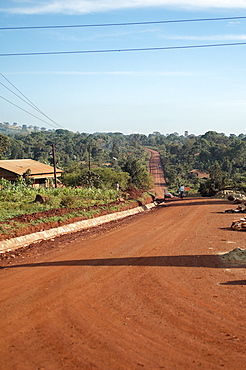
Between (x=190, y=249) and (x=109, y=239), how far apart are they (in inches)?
163

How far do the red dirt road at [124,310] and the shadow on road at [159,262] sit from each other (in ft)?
0.10

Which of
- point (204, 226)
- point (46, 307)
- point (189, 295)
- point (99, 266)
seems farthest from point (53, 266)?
point (204, 226)

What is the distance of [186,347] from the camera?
20.4ft

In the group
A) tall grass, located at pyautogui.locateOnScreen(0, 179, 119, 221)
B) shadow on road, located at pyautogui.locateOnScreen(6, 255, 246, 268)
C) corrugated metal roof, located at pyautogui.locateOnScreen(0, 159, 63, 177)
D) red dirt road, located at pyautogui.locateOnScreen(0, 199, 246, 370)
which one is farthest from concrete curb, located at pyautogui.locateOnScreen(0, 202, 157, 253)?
corrugated metal roof, located at pyautogui.locateOnScreen(0, 159, 63, 177)

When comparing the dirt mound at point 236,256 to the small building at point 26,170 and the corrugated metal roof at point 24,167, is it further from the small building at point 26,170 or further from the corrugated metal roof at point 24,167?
the corrugated metal roof at point 24,167

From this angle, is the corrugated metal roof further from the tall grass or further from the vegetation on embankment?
the vegetation on embankment

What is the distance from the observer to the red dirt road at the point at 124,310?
597 cm

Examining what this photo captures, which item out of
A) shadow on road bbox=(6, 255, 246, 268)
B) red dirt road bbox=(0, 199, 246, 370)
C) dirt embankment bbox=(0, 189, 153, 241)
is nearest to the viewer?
red dirt road bbox=(0, 199, 246, 370)

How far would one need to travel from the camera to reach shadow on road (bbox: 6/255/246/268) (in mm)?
11578

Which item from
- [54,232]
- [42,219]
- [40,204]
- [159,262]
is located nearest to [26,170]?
[40,204]

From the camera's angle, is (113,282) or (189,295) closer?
(189,295)

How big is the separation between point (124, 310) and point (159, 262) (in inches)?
167

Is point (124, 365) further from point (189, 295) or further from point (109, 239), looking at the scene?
point (109, 239)

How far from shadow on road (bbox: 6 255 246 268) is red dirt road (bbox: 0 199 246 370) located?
0.10 ft
